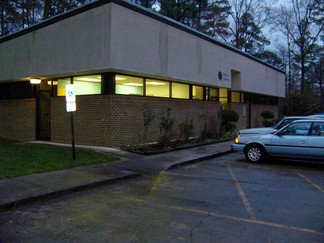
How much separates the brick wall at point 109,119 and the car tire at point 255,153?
16.6ft

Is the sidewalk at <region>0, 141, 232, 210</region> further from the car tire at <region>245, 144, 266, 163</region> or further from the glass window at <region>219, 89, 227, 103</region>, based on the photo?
the glass window at <region>219, 89, 227, 103</region>

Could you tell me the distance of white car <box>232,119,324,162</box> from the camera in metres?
11.0

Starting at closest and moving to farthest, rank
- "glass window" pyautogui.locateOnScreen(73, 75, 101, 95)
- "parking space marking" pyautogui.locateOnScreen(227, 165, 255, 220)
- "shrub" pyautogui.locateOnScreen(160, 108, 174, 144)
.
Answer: "parking space marking" pyautogui.locateOnScreen(227, 165, 255, 220)
"glass window" pyautogui.locateOnScreen(73, 75, 101, 95)
"shrub" pyautogui.locateOnScreen(160, 108, 174, 144)

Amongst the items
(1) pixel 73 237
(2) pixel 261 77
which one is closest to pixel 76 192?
(1) pixel 73 237

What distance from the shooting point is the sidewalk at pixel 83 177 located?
682cm

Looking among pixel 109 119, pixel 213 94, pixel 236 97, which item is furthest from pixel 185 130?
pixel 236 97

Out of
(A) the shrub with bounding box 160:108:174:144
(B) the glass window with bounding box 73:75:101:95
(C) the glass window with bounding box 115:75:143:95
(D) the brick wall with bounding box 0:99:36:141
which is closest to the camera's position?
(C) the glass window with bounding box 115:75:143:95

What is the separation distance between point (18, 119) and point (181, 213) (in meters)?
15.6

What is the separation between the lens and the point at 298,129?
37.5ft

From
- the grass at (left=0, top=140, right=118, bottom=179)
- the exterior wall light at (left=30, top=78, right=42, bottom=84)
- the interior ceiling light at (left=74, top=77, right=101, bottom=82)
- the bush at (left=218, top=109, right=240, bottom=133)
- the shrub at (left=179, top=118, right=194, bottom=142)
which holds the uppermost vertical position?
the exterior wall light at (left=30, top=78, right=42, bottom=84)

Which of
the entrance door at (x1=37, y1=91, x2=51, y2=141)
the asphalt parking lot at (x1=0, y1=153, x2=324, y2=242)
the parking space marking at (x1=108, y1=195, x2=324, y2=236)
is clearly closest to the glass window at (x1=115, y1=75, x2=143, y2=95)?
the entrance door at (x1=37, y1=91, x2=51, y2=141)

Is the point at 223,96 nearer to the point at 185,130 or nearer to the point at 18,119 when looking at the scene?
the point at 185,130

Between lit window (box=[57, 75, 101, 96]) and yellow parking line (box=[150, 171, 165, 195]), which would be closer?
yellow parking line (box=[150, 171, 165, 195])

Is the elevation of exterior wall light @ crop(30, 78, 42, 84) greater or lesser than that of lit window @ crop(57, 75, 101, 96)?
greater
